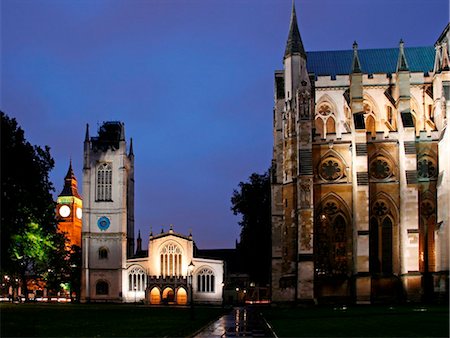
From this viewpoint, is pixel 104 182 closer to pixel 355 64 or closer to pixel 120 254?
pixel 120 254

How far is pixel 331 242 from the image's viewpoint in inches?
2147

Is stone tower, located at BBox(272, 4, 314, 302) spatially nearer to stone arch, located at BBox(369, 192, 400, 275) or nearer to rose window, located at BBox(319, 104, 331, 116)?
rose window, located at BBox(319, 104, 331, 116)

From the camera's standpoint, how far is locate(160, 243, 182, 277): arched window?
3319 inches

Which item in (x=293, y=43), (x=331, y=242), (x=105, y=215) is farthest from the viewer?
(x=105, y=215)

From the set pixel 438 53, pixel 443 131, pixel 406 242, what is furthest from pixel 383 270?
pixel 438 53

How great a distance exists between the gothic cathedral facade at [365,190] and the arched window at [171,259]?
27458 mm

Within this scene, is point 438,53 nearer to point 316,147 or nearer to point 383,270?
point 316,147

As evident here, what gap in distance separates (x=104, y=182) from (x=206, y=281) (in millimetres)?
17541

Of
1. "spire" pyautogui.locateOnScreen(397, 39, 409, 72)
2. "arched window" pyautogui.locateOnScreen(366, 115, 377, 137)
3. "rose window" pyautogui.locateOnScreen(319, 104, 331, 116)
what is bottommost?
"arched window" pyautogui.locateOnScreen(366, 115, 377, 137)

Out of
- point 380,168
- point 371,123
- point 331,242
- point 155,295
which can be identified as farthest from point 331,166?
point 155,295

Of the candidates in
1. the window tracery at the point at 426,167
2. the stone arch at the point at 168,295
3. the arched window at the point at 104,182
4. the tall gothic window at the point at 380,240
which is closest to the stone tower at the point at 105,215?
the arched window at the point at 104,182

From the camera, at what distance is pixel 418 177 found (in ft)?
181

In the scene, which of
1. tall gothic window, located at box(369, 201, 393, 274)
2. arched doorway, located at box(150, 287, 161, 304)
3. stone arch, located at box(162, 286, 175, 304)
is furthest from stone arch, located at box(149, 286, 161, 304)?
tall gothic window, located at box(369, 201, 393, 274)

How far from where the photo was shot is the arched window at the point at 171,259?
277ft
